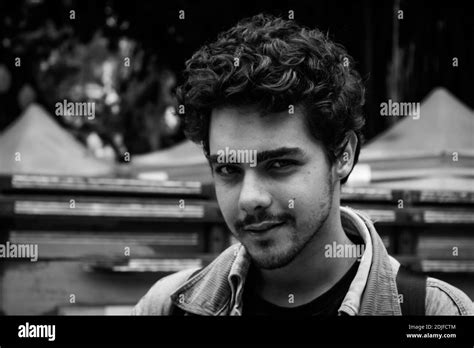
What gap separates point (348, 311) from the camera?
2232 mm

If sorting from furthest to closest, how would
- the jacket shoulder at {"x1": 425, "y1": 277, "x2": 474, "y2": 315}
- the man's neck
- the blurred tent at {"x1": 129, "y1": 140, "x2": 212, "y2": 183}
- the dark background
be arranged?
the dark background → the blurred tent at {"x1": 129, "y1": 140, "x2": 212, "y2": 183} → the man's neck → the jacket shoulder at {"x1": 425, "y1": 277, "x2": 474, "y2": 315}

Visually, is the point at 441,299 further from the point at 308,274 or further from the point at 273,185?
the point at 273,185

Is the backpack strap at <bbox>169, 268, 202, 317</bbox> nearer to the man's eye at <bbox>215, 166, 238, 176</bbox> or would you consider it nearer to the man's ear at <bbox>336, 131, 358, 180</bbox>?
the man's eye at <bbox>215, 166, 238, 176</bbox>

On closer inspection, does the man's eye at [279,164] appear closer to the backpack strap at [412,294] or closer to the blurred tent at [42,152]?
the backpack strap at [412,294]

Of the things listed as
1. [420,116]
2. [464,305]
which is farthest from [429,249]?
[464,305]

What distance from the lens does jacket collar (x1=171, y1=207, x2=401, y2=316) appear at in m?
2.29

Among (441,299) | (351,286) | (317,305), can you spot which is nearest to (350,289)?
(351,286)

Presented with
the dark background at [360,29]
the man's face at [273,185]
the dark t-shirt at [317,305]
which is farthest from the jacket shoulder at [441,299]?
the dark background at [360,29]

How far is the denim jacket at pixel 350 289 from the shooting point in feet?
7.46

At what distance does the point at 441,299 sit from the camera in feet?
7.38

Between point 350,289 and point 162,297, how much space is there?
0.68 m

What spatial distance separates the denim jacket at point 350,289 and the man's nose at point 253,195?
194 mm

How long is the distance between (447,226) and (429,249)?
0.15 m

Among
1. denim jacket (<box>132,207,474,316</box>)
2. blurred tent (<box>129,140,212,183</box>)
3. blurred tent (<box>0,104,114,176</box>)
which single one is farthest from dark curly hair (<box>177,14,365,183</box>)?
blurred tent (<box>0,104,114,176</box>)
